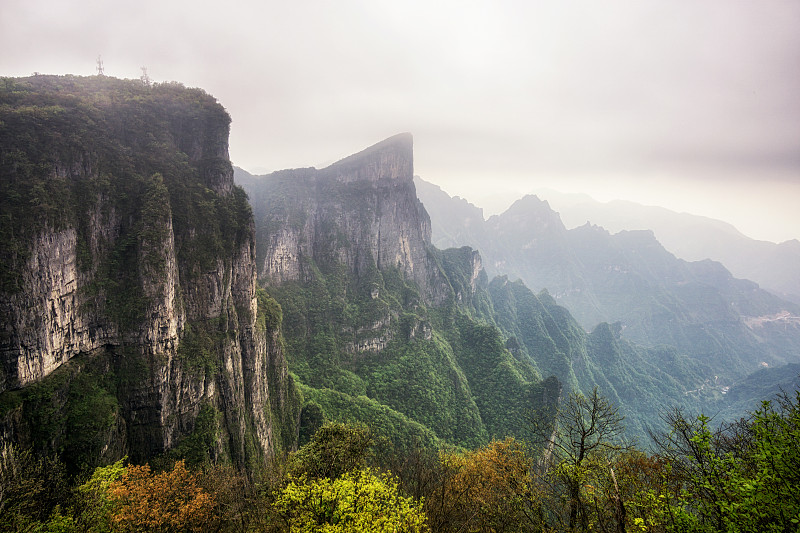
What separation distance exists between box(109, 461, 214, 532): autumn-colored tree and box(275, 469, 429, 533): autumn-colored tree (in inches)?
208

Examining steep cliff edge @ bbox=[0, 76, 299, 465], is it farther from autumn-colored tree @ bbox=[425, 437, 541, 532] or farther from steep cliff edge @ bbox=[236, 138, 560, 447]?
steep cliff edge @ bbox=[236, 138, 560, 447]

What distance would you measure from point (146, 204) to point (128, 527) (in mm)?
24898

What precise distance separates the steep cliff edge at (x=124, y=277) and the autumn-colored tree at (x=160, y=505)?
278 inches

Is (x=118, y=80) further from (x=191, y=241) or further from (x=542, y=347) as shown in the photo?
(x=542, y=347)

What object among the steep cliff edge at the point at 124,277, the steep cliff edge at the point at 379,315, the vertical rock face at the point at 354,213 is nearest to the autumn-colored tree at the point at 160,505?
the steep cliff edge at the point at 124,277

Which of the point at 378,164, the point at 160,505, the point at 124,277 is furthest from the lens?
the point at 378,164

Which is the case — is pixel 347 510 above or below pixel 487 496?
above

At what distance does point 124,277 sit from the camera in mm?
28984

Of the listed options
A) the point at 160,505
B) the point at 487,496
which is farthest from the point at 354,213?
the point at 487,496

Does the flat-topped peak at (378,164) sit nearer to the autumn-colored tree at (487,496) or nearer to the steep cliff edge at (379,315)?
the steep cliff edge at (379,315)

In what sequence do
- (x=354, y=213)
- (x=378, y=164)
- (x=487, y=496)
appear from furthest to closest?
1. (x=378, y=164)
2. (x=354, y=213)
3. (x=487, y=496)

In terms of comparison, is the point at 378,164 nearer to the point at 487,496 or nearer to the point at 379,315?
the point at 379,315

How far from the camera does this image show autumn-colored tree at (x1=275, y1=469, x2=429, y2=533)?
45.4 feet

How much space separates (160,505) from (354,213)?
290 feet
